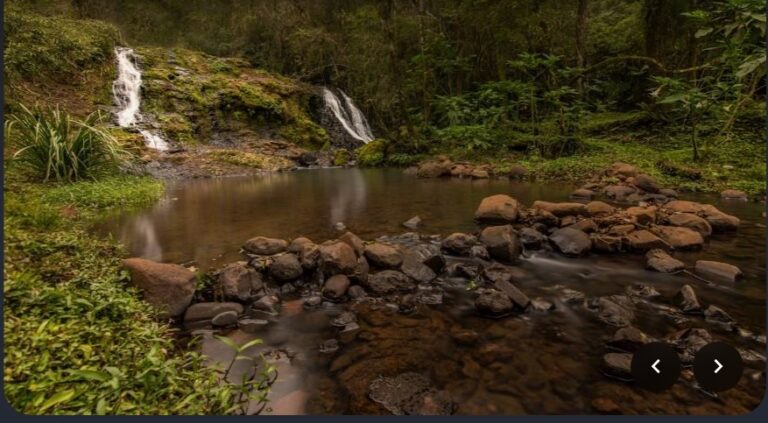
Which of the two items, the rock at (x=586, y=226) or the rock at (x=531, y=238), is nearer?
the rock at (x=531, y=238)

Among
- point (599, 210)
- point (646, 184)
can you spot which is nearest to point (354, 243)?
point (599, 210)

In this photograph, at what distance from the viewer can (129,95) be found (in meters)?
17.3

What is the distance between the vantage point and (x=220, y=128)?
62.7 feet

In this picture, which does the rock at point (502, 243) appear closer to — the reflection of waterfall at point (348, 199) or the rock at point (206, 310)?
the reflection of waterfall at point (348, 199)

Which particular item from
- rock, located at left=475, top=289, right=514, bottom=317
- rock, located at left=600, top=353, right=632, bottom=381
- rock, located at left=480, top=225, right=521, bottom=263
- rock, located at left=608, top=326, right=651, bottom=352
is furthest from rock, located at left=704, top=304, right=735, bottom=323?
rock, located at left=480, top=225, right=521, bottom=263

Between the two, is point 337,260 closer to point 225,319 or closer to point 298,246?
point 298,246

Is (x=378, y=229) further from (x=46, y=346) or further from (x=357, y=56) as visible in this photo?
(x=357, y=56)

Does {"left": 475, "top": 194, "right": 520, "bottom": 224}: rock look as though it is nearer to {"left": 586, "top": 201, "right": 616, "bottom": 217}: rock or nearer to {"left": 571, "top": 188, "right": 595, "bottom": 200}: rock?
{"left": 586, "top": 201, "right": 616, "bottom": 217}: rock

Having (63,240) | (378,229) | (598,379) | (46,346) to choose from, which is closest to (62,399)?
(46,346)

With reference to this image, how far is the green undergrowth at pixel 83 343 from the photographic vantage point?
5.70 ft

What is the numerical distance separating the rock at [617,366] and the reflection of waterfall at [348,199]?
463 centimetres

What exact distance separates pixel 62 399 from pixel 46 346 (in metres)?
0.59

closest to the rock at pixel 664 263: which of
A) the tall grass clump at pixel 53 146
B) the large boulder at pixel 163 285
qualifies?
the large boulder at pixel 163 285

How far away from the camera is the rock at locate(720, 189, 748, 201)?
802 cm
